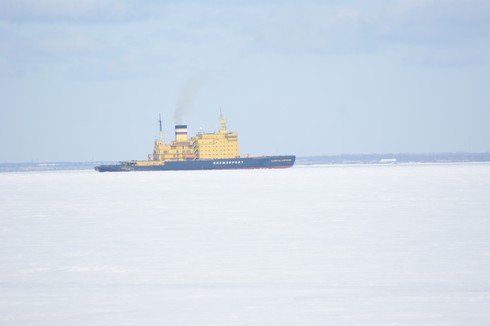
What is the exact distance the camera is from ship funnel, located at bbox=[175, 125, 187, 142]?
134250 mm

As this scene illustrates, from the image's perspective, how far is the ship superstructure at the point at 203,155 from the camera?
13038 centimetres

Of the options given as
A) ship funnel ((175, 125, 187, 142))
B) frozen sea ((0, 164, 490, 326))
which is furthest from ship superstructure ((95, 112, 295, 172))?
frozen sea ((0, 164, 490, 326))

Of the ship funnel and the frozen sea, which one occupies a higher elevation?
the ship funnel

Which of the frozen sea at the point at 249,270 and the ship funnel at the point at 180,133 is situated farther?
the ship funnel at the point at 180,133

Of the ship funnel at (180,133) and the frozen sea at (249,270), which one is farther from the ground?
the ship funnel at (180,133)

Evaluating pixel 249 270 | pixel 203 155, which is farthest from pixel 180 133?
pixel 249 270

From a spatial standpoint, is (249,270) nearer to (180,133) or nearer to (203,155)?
(203,155)

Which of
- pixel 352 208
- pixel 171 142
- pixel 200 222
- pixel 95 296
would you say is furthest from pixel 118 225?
pixel 171 142

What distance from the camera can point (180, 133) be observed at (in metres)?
135

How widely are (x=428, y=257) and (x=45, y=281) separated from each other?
7.62 meters

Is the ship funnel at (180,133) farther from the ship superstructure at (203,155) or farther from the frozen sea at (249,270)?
the frozen sea at (249,270)

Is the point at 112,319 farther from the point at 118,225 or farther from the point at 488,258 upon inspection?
the point at 118,225

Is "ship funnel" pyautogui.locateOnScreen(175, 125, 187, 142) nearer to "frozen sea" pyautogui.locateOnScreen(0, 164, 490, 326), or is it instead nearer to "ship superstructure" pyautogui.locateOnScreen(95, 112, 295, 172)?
"ship superstructure" pyautogui.locateOnScreen(95, 112, 295, 172)

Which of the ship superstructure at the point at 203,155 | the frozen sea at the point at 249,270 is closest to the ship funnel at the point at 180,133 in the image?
the ship superstructure at the point at 203,155
